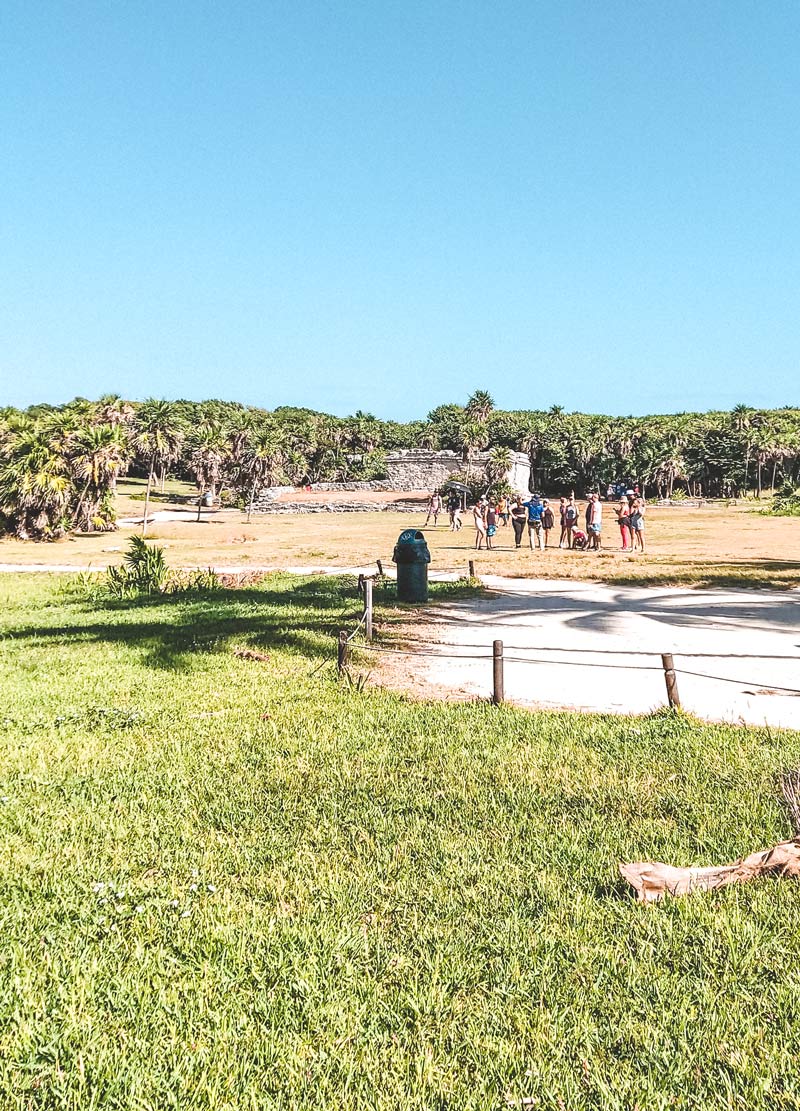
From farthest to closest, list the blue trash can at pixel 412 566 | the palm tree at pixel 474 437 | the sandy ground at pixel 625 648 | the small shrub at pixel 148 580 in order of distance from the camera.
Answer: the palm tree at pixel 474 437, the small shrub at pixel 148 580, the blue trash can at pixel 412 566, the sandy ground at pixel 625 648

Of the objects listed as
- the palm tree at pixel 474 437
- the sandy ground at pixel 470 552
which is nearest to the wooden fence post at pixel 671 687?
the sandy ground at pixel 470 552

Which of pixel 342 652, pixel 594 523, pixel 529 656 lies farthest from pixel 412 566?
pixel 594 523

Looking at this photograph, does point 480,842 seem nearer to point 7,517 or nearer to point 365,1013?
point 365,1013

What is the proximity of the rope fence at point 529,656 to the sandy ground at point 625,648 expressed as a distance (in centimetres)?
4

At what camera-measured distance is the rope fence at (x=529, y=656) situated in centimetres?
859

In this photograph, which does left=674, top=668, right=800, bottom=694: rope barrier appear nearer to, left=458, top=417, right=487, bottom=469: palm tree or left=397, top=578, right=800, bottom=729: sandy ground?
left=397, top=578, right=800, bottom=729: sandy ground

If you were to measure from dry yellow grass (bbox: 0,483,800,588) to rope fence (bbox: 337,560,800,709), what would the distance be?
807 centimetres

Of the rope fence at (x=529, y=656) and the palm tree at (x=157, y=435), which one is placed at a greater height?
the palm tree at (x=157, y=435)

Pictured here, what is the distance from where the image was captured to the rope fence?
28.2 ft

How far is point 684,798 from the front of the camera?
5.93m

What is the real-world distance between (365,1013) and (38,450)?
4009 centimetres

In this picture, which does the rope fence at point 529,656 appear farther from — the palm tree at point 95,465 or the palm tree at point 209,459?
the palm tree at point 209,459

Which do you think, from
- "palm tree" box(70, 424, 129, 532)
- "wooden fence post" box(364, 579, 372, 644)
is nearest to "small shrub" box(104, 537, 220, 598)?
"wooden fence post" box(364, 579, 372, 644)

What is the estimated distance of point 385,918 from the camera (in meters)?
4.34
